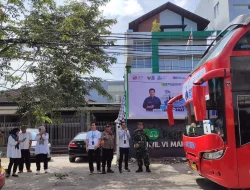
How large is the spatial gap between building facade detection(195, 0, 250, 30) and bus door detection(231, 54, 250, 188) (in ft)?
86.2

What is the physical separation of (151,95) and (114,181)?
5788mm

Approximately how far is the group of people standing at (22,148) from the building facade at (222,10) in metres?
25.1

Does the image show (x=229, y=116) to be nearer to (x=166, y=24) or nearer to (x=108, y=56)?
(x=108, y=56)

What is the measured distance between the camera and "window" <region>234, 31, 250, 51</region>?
266 inches

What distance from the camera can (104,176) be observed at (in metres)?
10.5

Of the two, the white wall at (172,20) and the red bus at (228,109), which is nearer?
the red bus at (228,109)

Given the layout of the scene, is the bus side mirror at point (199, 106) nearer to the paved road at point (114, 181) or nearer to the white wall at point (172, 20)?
the paved road at point (114, 181)

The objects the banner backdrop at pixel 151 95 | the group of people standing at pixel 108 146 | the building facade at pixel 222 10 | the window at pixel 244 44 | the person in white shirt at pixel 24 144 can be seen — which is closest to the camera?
the window at pixel 244 44

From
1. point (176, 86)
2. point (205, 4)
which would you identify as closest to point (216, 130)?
point (176, 86)

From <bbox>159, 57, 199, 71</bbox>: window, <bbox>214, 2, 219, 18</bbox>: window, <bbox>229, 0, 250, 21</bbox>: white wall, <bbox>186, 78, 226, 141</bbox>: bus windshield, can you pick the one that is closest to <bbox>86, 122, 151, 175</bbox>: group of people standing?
<bbox>186, 78, 226, 141</bbox>: bus windshield

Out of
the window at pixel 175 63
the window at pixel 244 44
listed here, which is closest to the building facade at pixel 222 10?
the window at pixel 175 63

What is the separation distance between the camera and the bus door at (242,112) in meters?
6.36

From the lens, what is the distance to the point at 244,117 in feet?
21.3

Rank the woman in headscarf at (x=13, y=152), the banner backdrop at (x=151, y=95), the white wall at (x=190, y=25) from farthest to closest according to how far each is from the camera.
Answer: the white wall at (x=190, y=25)
the banner backdrop at (x=151, y=95)
the woman in headscarf at (x=13, y=152)
